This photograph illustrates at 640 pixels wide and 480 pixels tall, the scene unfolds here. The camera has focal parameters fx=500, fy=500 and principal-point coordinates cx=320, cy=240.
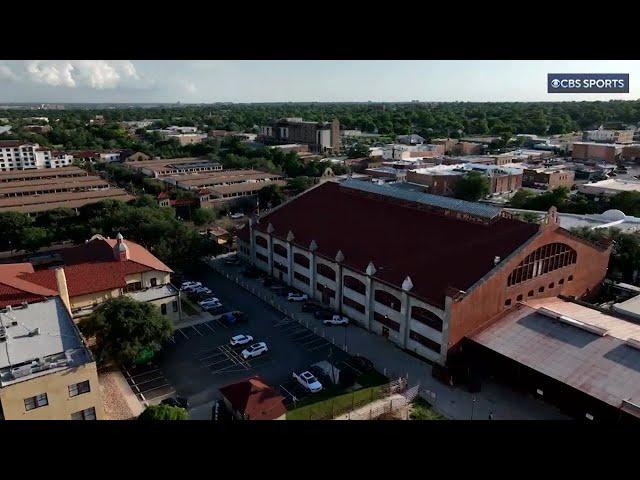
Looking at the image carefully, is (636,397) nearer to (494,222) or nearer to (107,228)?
(494,222)

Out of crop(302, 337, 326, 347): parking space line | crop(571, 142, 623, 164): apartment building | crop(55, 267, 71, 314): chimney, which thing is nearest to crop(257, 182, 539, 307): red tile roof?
crop(302, 337, 326, 347): parking space line

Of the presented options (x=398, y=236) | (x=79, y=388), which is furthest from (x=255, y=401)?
(x=398, y=236)

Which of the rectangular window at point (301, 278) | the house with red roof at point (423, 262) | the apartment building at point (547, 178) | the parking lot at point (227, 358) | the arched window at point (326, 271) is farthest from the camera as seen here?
the apartment building at point (547, 178)

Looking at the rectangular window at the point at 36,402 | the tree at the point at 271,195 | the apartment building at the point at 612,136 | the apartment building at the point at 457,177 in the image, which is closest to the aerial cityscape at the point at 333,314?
the rectangular window at the point at 36,402

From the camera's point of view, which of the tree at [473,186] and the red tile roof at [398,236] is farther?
the tree at [473,186]

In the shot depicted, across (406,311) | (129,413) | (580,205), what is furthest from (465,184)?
(129,413)

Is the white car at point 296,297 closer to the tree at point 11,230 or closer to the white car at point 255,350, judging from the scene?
the white car at point 255,350
